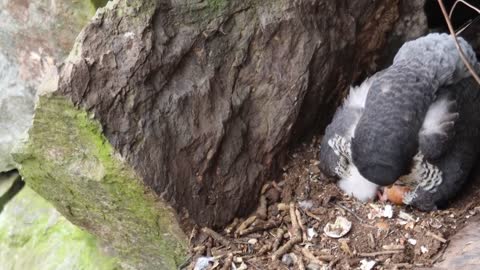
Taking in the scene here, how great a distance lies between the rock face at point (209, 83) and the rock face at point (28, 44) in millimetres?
587

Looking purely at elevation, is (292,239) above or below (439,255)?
above

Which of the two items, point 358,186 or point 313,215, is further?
point 358,186

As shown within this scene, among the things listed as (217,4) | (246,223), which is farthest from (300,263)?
(217,4)

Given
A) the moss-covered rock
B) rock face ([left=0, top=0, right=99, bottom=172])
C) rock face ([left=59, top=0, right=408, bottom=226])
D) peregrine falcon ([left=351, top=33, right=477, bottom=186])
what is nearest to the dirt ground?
rock face ([left=59, top=0, right=408, bottom=226])

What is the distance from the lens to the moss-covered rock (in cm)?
324

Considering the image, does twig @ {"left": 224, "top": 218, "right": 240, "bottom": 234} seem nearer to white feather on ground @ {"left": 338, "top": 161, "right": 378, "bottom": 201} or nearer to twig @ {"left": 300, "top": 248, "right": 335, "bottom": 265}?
twig @ {"left": 300, "top": 248, "right": 335, "bottom": 265}

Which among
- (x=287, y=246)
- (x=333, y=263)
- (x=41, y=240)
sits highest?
(x=41, y=240)

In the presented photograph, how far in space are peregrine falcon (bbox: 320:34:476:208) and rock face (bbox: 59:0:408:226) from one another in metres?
0.24

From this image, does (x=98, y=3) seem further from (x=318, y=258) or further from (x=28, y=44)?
(x=318, y=258)

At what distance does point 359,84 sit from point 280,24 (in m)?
0.71

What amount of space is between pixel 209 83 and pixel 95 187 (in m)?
0.65

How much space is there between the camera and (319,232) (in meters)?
2.88

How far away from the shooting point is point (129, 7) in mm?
2586

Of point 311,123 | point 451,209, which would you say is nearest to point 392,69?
point 311,123
